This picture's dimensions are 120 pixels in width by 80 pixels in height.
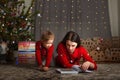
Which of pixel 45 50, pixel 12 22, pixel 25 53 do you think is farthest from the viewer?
pixel 12 22

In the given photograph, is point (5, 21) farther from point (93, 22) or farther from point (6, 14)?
point (93, 22)

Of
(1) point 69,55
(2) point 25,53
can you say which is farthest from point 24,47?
(1) point 69,55

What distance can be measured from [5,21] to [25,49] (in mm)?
687

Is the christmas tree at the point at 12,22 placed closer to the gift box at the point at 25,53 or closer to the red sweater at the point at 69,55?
the gift box at the point at 25,53

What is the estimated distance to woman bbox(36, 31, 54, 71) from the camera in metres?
1.79

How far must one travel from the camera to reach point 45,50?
1882mm

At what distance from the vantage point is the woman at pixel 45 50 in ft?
5.87

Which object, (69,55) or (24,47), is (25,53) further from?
(69,55)

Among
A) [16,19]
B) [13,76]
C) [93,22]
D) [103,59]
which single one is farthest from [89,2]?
[13,76]

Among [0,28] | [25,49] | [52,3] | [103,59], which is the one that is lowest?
[103,59]

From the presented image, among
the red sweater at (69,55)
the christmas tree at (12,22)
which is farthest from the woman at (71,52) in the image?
the christmas tree at (12,22)

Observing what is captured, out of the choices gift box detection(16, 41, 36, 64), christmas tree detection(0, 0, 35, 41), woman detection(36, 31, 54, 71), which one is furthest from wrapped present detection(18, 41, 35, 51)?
christmas tree detection(0, 0, 35, 41)

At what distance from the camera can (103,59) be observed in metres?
3.09

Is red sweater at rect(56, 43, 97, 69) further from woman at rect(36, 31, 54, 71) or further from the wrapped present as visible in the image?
A: the wrapped present
